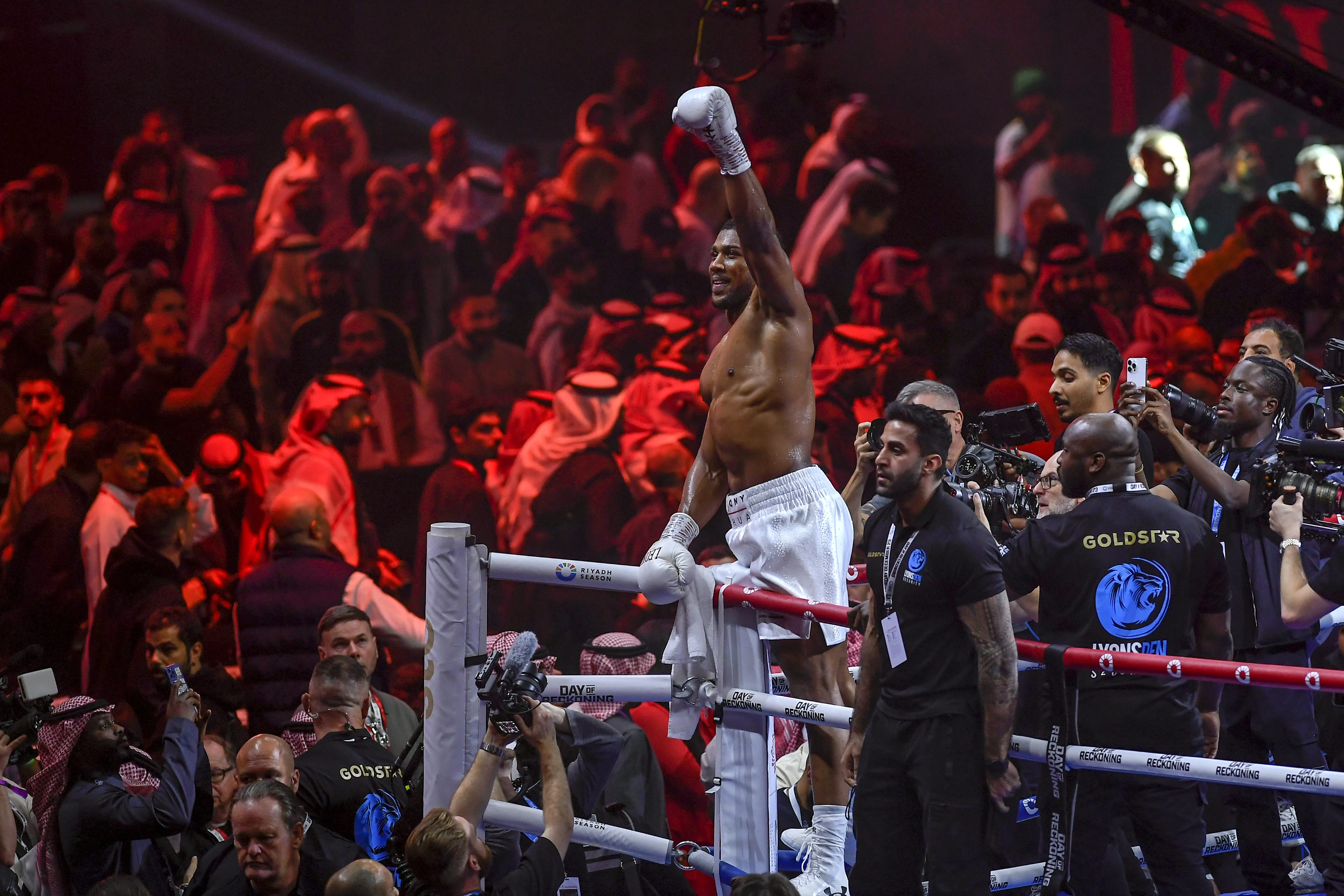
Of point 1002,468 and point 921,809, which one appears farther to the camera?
point 1002,468

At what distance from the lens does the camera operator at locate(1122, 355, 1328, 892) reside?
3.60 m

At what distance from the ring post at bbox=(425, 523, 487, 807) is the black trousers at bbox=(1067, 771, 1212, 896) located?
4.52 ft

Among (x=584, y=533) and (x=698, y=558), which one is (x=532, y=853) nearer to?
(x=698, y=558)

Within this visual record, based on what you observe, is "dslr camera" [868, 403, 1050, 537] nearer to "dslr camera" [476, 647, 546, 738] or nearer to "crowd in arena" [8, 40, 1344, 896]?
"dslr camera" [476, 647, 546, 738]

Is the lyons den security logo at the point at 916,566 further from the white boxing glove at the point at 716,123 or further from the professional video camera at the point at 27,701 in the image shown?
the professional video camera at the point at 27,701

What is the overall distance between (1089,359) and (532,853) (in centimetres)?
219

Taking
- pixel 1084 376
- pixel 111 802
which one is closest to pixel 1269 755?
pixel 1084 376

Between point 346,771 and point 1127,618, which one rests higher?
point 1127,618

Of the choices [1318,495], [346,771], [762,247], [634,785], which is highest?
[762,247]

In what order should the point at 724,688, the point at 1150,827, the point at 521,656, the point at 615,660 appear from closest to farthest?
the point at 521,656 → the point at 1150,827 → the point at 724,688 → the point at 615,660

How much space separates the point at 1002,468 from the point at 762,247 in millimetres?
1206

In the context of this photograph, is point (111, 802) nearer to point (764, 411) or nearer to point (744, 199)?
point (764, 411)

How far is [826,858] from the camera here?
318cm

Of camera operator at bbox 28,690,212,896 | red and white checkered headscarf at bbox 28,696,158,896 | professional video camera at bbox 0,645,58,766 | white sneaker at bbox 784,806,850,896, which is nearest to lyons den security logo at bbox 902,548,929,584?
white sneaker at bbox 784,806,850,896
